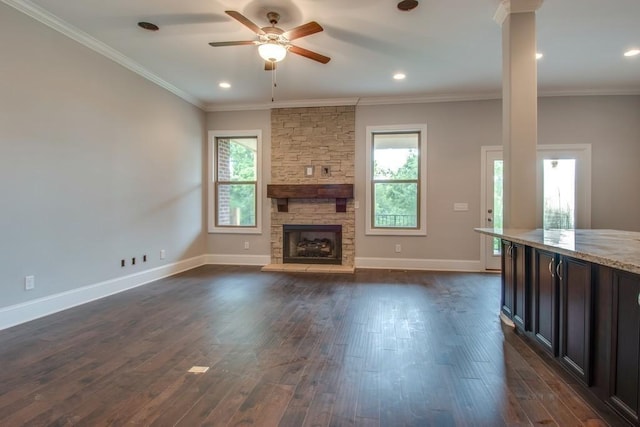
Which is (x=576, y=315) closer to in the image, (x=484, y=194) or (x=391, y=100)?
(x=484, y=194)

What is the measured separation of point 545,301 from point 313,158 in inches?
173

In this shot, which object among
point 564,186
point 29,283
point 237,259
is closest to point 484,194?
point 564,186

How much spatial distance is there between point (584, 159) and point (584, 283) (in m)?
4.61

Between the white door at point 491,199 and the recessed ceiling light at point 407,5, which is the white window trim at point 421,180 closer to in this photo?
the white door at point 491,199

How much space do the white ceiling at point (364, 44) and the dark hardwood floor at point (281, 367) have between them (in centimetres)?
299

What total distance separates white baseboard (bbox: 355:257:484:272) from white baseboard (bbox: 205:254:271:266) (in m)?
1.74

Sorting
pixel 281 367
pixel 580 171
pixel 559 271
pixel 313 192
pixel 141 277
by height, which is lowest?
pixel 281 367

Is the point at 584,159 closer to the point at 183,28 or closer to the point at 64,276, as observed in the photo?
the point at 183,28

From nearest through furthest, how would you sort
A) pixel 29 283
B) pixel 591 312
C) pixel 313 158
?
pixel 591 312 → pixel 29 283 → pixel 313 158

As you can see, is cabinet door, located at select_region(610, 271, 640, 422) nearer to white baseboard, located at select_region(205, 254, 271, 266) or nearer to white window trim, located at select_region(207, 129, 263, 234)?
white baseboard, located at select_region(205, 254, 271, 266)

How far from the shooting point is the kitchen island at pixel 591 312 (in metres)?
1.50

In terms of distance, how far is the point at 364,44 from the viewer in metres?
3.86

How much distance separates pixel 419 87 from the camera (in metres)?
5.24

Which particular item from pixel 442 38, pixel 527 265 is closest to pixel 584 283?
pixel 527 265
